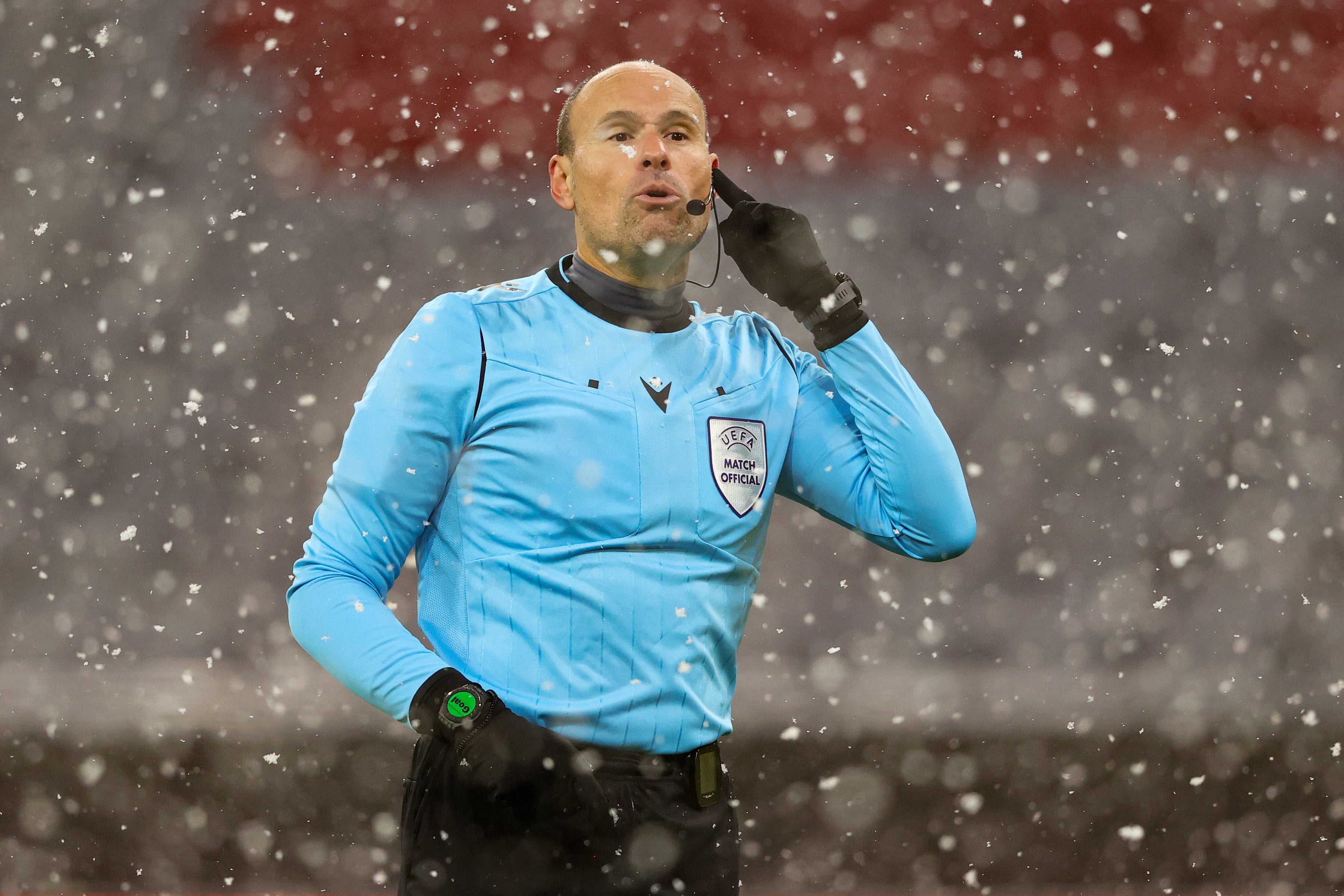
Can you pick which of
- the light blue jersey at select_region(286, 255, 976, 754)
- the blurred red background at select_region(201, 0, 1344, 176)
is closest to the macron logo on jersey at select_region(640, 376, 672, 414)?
the light blue jersey at select_region(286, 255, 976, 754)

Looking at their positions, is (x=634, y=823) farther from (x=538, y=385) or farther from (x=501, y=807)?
(x=538, y=385)

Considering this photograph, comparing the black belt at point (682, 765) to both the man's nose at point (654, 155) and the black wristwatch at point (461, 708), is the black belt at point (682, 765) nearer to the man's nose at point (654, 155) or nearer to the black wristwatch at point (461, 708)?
the black wristwatch at point (461, 708)

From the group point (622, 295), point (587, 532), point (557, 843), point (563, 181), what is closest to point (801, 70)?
point (563, 181)

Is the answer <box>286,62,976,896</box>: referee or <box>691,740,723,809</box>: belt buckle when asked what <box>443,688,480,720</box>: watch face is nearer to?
<box>286,62,976,896</box>: referee

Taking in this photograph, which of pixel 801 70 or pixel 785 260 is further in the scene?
pixel 801 70

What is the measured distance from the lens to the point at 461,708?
1.05 metres

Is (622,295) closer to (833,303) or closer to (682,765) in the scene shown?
(833,303)

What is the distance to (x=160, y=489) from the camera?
344 centimetres

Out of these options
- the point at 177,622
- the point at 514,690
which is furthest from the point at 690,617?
the point at 177,622

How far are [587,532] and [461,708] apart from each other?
21 centimetres

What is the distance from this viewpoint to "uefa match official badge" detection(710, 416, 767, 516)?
48.3 inches

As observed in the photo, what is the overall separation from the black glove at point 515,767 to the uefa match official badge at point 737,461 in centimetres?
30

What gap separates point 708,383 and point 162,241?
2.74m

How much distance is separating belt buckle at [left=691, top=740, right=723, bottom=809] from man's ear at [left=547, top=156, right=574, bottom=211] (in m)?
0.61
